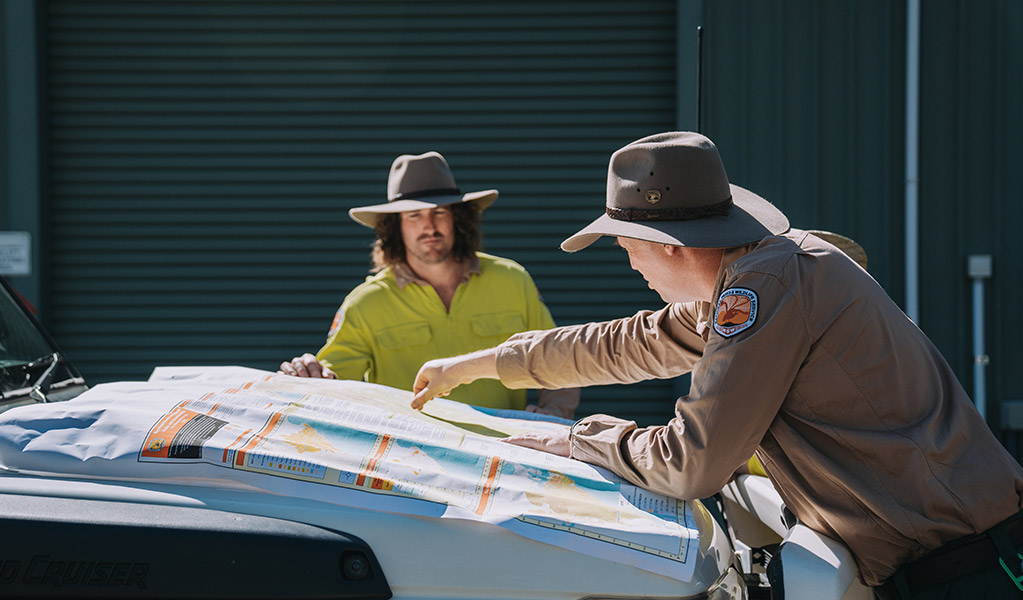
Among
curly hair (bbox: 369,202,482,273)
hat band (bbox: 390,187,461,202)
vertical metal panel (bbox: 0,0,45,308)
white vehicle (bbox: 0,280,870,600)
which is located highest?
vertical metal panel (bbox: 0,0,45,308)

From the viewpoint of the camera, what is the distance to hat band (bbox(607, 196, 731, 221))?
6.13 feet

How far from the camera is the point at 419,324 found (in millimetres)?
3336

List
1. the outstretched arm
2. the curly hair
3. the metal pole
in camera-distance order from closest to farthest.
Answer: the outstretched arm → the curly hair → the metal pole

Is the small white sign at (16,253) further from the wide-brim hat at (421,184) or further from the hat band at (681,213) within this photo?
the hat band at (681,213)

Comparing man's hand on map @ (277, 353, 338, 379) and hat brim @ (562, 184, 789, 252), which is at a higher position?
hat brim @ (562, 184, 789, 252)

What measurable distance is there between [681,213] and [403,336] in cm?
169

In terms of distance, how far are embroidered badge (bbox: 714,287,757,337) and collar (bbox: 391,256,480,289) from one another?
1869 mm

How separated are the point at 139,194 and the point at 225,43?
1.26 metres

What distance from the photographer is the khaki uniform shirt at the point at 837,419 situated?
1.64 meters

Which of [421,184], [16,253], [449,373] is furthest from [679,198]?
[16,253]

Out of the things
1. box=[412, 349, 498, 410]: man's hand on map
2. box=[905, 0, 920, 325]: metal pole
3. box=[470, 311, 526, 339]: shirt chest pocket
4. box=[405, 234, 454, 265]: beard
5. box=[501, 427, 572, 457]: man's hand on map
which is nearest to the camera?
box=[501, 427, 572, 457]: man's hand on map

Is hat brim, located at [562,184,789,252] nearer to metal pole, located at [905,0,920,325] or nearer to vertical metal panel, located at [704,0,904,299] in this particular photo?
vertical metal panel, located at [704,0,904,299]

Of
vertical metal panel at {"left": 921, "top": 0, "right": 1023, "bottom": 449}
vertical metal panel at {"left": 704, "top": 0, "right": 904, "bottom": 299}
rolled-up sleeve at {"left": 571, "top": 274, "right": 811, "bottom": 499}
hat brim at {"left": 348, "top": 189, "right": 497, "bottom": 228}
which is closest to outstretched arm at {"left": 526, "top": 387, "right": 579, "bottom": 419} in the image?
hat brim at {"left": 348, "top": 189, "right": 497, "bottom": 228}

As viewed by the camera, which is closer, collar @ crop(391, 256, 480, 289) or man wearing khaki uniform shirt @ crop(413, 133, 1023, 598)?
man wearing khaki uniform shirt @ crop(413, 133, 1023, 598)
